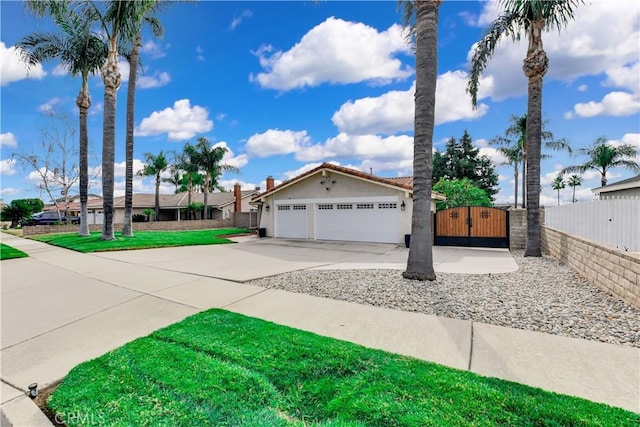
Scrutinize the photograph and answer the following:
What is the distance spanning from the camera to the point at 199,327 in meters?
4.20

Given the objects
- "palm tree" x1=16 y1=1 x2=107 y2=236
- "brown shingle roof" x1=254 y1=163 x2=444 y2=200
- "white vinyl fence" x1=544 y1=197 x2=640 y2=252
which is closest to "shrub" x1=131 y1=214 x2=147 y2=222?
"palm tree" x1=16 y1=1 x2=107 y2=236

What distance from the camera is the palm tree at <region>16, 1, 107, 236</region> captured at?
606 inches

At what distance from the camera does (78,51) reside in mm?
17062

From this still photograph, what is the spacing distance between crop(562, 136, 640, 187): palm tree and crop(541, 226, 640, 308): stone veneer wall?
2661cm

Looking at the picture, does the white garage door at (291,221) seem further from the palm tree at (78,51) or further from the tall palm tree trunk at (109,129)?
the palm tree at (78,51)

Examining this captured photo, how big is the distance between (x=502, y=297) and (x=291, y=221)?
46.3 ft

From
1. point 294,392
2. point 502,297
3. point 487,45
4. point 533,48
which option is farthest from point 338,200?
point 294,392

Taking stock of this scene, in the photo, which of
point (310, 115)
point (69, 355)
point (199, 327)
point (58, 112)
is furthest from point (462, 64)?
point (58, 112)

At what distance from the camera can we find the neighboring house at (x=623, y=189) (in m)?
12.6

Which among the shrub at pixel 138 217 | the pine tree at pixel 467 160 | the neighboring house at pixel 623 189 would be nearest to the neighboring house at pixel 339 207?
the neighboring house at pixel 623 189

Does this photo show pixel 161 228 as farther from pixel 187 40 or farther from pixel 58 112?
pixel 187 40

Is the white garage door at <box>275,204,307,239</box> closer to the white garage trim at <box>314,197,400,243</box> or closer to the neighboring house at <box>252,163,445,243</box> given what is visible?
the neighboring house at <box>252,163,445,243</box>

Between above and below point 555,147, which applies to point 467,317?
below

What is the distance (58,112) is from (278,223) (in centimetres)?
1999
